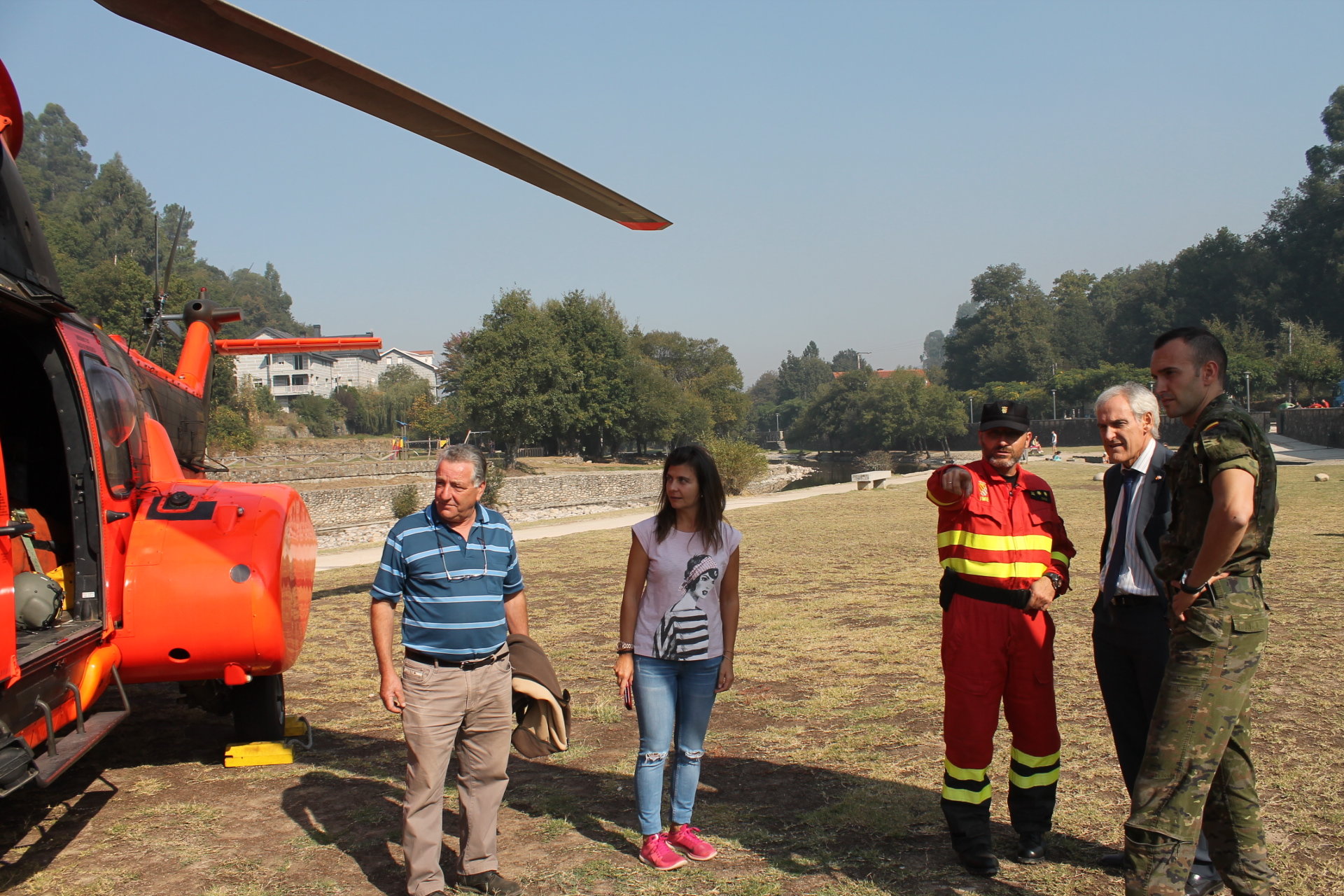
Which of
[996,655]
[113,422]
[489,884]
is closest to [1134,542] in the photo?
[996,655]

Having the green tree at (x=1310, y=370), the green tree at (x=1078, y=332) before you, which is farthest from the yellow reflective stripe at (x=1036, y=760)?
the green tree at (x=1078, y=332)

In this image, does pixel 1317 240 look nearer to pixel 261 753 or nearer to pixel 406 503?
pixel 406 503

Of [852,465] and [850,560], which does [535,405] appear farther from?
[850,560]

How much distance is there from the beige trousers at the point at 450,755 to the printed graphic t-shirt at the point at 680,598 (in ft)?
1.90

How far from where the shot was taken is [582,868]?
3.83m

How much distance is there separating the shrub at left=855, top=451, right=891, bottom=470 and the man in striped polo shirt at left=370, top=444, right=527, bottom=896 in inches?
2825

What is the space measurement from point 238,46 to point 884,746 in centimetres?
435

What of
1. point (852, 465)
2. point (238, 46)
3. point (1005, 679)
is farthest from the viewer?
point (852, 465)

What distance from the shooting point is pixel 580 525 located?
73.2 ft

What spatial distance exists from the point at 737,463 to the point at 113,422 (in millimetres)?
28851

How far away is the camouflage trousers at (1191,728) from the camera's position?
285 centimetres

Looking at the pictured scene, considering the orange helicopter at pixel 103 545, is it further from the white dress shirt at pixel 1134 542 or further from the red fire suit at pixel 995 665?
the white dress shirt at pixel 1134 542

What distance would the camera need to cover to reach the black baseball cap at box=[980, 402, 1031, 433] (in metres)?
3.92

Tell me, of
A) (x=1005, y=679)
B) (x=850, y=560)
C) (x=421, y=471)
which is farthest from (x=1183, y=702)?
(x=421, y=471)
